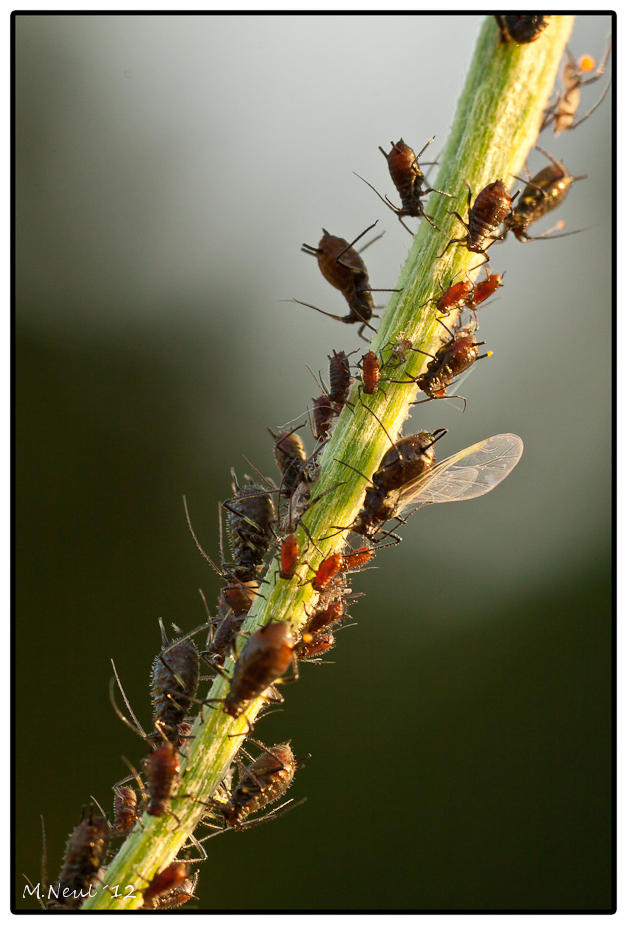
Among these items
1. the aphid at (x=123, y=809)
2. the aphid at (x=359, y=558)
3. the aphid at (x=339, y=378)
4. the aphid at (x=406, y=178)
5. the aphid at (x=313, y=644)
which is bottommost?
the aphid at (x=123, y=809)

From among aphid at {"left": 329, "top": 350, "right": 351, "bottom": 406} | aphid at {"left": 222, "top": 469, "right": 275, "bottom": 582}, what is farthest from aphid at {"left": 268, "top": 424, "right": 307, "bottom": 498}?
aphid at {"left": 329, "top": 350, "right": 351, "bottom": 406}

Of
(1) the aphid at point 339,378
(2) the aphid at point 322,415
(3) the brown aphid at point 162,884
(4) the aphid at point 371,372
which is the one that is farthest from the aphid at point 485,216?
(3) the brown aphid at point 162,884

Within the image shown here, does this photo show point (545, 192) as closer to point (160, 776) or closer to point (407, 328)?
point (407, 328)

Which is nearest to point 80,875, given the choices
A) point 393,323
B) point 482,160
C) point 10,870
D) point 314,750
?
point 10,870

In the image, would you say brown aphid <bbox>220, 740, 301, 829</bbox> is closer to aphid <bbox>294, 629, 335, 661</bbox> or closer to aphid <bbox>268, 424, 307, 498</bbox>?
aphid <bbox>294, 629, 335, 661</bbox>

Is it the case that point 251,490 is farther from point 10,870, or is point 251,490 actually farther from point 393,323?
point 10,870

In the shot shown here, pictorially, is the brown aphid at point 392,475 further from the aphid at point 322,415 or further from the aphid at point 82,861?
the aphid at point 82,861
